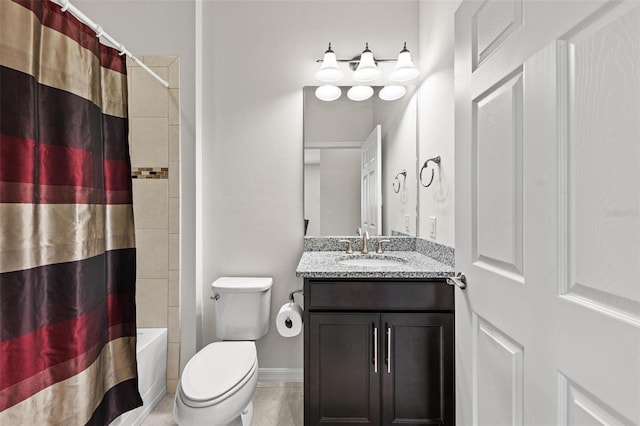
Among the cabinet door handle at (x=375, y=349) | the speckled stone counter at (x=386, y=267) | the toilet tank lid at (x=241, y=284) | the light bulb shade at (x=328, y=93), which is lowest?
the cabinet door handle at (x=375, y=349)

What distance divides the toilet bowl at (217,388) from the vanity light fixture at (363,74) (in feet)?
5.44

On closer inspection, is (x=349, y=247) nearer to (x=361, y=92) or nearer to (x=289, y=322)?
(x=289, y=322)

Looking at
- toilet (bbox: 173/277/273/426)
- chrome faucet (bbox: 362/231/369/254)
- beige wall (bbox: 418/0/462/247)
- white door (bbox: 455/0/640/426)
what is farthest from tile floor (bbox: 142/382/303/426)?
beige wall (bbox: 418/0/462/247)

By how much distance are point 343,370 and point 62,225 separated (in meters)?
1.25

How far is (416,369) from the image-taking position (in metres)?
1.51

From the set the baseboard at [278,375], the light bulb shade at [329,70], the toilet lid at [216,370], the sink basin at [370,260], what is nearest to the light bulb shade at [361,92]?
the light bulb shade at [329,70]

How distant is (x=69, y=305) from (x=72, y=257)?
0.16 m

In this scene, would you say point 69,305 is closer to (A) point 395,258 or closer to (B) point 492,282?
(B) point 492,282

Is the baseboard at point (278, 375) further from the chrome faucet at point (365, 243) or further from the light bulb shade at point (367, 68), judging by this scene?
the light bulb shade at point (367, 68)

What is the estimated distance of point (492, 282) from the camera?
3.28ft

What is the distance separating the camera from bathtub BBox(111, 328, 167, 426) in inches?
68.6

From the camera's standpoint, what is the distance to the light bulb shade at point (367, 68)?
2086 millimetres

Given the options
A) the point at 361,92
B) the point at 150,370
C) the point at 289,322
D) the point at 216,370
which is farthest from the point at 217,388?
the point at 361,92

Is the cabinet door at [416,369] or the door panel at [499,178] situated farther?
the cabinet door at [416,369]
